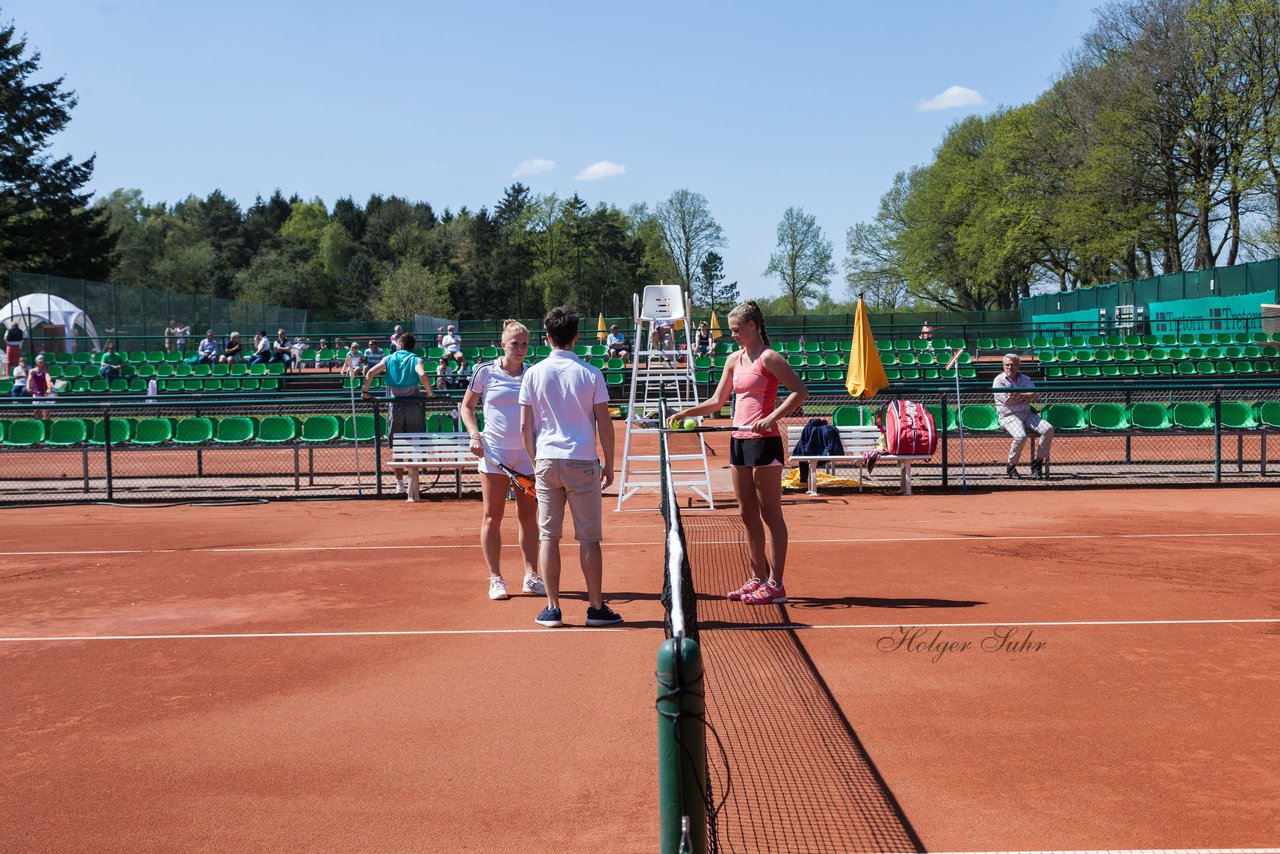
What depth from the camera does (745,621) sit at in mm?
7445

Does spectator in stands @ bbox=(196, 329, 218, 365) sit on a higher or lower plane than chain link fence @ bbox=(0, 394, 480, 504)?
higher

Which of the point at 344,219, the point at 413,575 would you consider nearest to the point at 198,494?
the point at 413,575

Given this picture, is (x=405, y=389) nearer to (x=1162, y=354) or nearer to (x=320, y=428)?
(x=320, y=428)

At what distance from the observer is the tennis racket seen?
7.81 metres

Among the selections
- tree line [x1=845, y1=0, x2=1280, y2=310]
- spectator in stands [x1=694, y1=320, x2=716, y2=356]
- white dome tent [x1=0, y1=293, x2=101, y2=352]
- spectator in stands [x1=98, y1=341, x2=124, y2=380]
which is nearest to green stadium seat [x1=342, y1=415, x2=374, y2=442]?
spectator in stands [x1=98, y1=341, x2=124, y2=380]

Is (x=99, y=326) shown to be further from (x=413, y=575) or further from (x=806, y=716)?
(x=806, y=716)

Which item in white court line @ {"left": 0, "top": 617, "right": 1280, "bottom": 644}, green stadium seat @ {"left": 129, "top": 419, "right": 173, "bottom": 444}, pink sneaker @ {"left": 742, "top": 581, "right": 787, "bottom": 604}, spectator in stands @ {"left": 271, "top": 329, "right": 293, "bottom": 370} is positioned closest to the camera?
white court line @ {"left": 0, "top": 617, "right": 1280, "bottom": 644}

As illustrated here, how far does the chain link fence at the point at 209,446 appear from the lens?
51.8 ft

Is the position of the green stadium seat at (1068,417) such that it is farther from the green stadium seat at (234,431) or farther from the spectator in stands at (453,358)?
the spectator in stands at (453,358)

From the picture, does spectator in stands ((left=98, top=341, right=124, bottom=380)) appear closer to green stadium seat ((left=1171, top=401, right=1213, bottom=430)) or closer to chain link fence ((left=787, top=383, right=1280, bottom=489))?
chain link fence ((left=787, top=383, right=1280, bottom=489))

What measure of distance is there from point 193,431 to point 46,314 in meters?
22.9

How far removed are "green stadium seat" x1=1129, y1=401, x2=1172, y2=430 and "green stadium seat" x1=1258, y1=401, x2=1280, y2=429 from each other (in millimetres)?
1285

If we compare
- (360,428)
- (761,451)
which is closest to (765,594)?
(761,451)

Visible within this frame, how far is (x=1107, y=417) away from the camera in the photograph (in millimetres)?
17484
